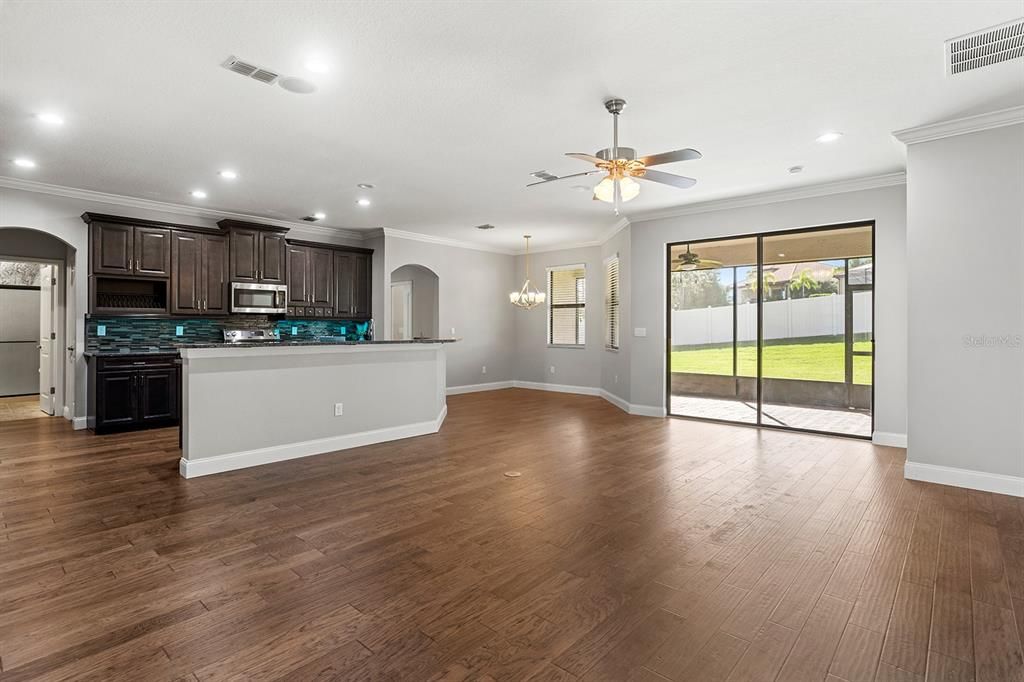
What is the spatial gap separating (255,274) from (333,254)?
4.23 feet

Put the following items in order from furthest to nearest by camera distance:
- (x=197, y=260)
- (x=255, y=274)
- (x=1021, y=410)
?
(x=255, y=274), (x=197, y=260), (x=1021, y=410)

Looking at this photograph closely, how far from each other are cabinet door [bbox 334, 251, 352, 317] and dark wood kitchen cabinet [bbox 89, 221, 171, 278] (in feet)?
7.64

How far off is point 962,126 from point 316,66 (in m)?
4.85

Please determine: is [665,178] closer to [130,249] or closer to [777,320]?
[777,320]

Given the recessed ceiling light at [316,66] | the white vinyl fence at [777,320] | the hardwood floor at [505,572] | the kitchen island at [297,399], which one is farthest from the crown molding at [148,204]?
the white vinyl fence at [777,320]

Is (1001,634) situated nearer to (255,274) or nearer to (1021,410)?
(1021,410)

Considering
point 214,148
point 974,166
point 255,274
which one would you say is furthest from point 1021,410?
point 255,274

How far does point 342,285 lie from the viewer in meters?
8.53

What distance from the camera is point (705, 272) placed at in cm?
708

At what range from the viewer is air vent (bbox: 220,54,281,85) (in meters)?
3.23

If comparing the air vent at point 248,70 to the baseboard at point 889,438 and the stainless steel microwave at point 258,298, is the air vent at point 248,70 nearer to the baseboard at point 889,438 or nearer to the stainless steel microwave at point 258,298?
the stainless steel microwave at point 258,298

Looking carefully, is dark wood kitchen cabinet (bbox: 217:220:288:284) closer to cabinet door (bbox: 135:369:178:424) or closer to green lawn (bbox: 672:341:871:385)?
cabinet door (bbox: 135:369:178:424)

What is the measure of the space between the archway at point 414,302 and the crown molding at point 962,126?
698 cm

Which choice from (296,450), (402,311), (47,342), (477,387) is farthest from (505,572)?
(402,311)
